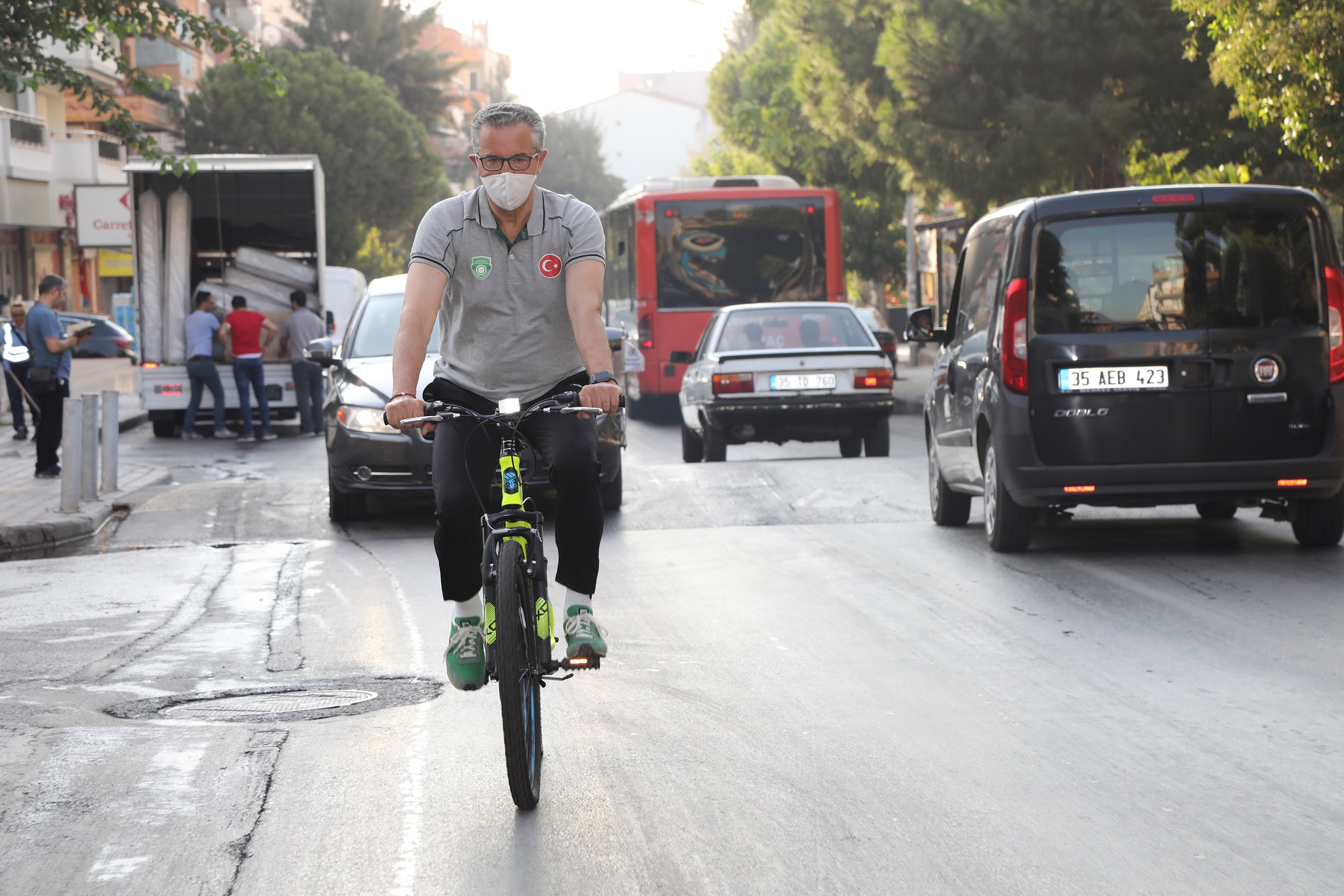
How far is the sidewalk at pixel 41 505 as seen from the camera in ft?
40.4

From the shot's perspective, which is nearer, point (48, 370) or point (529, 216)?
point (529, 216)

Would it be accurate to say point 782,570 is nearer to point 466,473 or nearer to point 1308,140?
point 466,473

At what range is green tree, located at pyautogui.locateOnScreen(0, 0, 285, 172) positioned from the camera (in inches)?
586

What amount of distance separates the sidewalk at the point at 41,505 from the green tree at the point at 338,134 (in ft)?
142

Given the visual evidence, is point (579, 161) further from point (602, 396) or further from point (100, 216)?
point (602, 396)

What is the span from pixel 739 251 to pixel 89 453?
1292cm

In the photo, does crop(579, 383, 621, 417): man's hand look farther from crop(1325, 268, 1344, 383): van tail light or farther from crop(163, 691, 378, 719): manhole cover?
crop(1325, 268, 1344, 383): van tail light

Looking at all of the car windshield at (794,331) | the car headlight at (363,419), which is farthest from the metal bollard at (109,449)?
the car windshield at (794,331)

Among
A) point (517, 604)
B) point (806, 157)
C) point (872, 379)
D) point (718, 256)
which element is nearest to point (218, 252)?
point (718, 256)

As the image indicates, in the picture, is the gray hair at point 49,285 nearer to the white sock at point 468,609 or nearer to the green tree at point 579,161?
the white sock at point 468,609

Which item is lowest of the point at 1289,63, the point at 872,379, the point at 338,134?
the point at 872,379

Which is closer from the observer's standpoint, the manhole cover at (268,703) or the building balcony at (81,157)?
the manhole cover at (268,703)

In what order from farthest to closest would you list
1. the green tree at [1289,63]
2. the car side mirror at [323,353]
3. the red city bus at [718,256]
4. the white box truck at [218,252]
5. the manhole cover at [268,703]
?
the red city bus at [718,256]
the white box truck at [218,252]
the green tree at [1289,63]
the car side mirror at [323,353]
the manhole cover at [268,703]

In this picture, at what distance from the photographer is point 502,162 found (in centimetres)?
512
